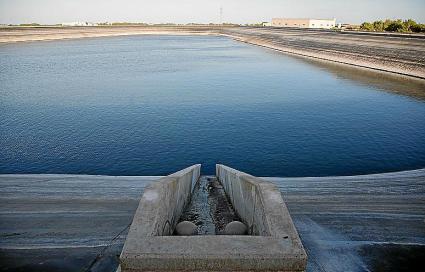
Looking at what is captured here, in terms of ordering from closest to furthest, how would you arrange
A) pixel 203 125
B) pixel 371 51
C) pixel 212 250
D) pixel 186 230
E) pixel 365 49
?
pixel 212 250 < pixel 186 230 < pixel 203 125 < pixel 371 51 < pixel 365 49

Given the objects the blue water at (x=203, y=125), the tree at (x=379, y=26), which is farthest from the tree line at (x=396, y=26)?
the blue water at (x=203, y=125)

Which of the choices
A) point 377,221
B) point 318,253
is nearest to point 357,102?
point 377,221

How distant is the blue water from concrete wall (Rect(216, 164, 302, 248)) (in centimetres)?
1333

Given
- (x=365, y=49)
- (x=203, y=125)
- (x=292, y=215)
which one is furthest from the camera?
(x=365, y=49)

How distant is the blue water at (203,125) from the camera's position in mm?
25719

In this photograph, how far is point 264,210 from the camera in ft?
27.1

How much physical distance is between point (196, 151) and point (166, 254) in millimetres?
21452

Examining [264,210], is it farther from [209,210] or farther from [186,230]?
[209,210]

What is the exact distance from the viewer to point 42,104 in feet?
131

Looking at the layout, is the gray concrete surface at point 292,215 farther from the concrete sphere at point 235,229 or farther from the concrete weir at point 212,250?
the concrete weir at point 212,250

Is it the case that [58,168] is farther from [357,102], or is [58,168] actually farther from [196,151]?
[357,102]

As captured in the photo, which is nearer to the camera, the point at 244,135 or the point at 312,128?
the point at 244,135

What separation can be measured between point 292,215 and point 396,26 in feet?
444

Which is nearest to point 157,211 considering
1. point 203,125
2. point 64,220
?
point 64,220
